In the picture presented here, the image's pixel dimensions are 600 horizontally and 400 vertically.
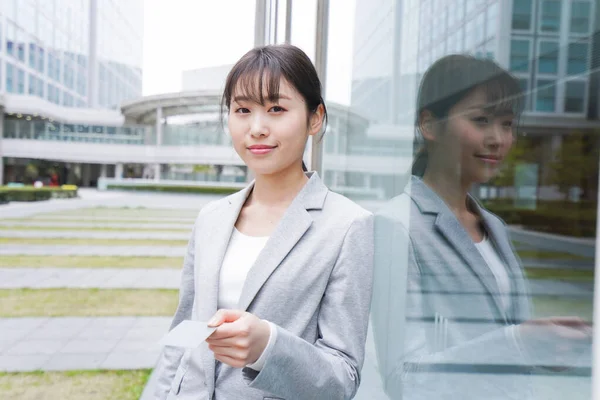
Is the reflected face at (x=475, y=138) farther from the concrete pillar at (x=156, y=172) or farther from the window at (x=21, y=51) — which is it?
the window at (x=21, y=51)

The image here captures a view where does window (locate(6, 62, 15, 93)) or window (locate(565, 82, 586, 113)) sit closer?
window (locate(565, 82, 586, 113))

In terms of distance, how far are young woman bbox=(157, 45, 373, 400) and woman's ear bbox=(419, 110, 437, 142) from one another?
276mm

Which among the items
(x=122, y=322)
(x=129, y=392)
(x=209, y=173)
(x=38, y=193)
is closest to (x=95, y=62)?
(x=38, y=193)

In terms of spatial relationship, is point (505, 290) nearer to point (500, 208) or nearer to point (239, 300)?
point (500, 208)

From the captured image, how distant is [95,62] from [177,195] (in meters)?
8.69

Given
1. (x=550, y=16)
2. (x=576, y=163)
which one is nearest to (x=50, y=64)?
(x=550, y=16)

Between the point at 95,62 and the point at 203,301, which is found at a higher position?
the point at 95,62

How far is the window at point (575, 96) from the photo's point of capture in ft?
2.09

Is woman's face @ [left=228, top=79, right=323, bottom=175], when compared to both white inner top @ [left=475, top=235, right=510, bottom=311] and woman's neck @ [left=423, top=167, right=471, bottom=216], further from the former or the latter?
white inner top @ [left=475, top=235, right=510, bottom=311]

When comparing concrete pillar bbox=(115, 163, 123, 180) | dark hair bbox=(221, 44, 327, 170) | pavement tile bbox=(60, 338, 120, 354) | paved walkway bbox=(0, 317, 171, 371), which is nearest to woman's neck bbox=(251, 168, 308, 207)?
dark hair bbox=(221, 44, 327, 170)

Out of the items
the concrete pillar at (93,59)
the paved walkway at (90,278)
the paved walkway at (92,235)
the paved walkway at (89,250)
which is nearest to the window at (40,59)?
the concrete pillar at (93,59)

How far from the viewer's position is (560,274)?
2.35 feet

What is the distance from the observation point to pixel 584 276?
2.04 ft

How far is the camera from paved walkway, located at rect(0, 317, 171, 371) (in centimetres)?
410
